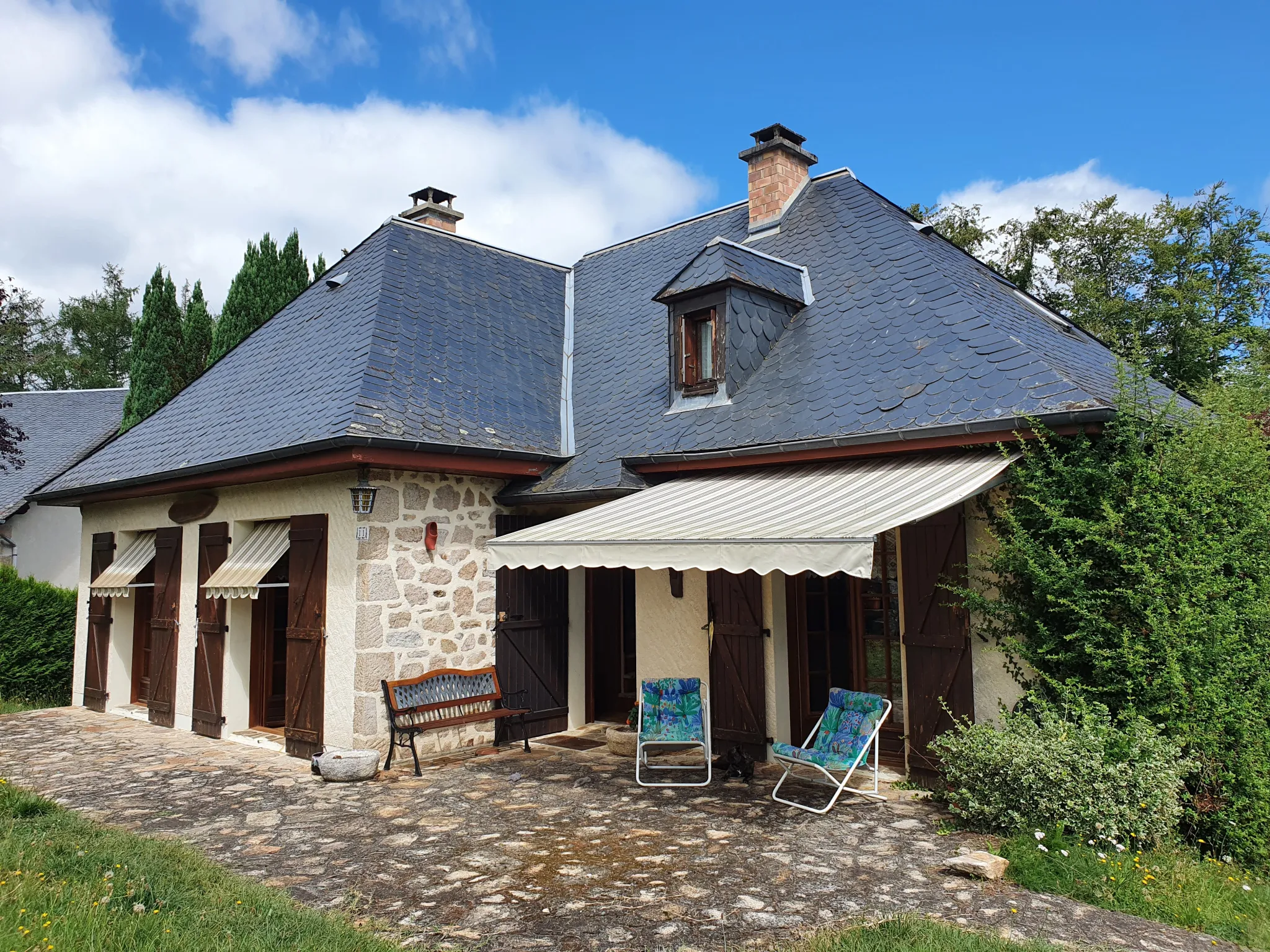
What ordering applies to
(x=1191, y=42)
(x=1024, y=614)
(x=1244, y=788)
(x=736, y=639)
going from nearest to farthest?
(x=1244, y=788)
(x=1024, y=614)
(x=736, y=639)
(x=1191, y=42)

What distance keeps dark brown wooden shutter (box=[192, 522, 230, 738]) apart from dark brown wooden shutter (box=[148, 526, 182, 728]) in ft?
2.10

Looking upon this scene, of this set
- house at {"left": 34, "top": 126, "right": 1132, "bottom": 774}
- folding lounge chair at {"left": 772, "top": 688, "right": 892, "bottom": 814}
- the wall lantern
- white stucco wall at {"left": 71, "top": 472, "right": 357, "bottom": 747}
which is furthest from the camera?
white stucco wall at {"left": 71, "top": 472, "right": 357, "bottom": 747}

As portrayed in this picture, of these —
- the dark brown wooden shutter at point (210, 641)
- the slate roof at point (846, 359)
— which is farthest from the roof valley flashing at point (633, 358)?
the dark brown wooden shutter at point (210, 641)

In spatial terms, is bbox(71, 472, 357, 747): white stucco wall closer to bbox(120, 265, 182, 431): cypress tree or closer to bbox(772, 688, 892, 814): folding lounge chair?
bbox(772, 688, 892, 814): folding lounge chair

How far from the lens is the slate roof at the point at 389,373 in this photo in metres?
10.0

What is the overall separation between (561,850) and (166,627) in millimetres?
8332

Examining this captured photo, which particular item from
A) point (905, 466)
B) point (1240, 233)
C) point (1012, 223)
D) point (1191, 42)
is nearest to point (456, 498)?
point (905, 466)

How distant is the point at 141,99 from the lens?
445 inches

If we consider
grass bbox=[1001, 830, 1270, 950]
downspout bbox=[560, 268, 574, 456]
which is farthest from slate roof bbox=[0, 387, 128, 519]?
grass bbox=[1001, 830, 1270, 950]

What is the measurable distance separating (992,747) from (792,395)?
4386mm

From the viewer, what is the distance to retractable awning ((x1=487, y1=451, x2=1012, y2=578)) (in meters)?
6.16

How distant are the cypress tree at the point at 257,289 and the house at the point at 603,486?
8360mm

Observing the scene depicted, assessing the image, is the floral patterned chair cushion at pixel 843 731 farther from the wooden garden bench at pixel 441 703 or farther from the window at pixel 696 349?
the window at pixel 696 349

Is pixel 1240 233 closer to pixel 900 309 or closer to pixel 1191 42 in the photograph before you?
pixel 1191 42
